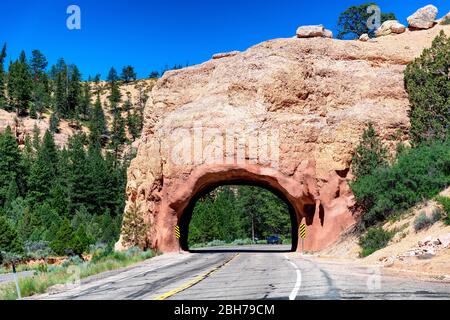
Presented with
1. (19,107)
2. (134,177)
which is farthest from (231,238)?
(19,107)

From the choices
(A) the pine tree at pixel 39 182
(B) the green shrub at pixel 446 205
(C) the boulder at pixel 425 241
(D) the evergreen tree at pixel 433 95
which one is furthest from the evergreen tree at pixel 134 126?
(C) the boulder at pixel 425 241

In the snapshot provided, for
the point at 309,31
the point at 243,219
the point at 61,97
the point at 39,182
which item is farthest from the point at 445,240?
the point at 61,97

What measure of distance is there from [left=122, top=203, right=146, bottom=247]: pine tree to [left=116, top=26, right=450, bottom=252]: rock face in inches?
27.6

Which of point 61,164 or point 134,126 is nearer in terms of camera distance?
point 61,164

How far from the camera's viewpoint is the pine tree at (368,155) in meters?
29.5

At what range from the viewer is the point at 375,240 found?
2342 centimetres

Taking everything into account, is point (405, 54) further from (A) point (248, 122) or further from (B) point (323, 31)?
(A) point (248, 122)

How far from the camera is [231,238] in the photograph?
78688 mm

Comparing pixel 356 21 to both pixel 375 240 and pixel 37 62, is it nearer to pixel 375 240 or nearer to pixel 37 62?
pixel 375 240

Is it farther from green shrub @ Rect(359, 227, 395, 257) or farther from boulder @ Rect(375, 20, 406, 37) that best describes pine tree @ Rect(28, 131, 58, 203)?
green shrub @ Rect(359, 227, 395, 257)

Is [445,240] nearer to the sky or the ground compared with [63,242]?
nearer to the sky

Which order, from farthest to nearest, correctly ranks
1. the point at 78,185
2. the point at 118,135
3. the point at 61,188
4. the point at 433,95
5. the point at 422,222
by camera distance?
the point at 118,135 < the point at 78,185 < the point at 61,188 < the point at 433,95 < the point at 422,222

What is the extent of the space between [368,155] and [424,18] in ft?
57.1

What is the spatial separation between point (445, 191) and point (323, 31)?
66.2 ft
